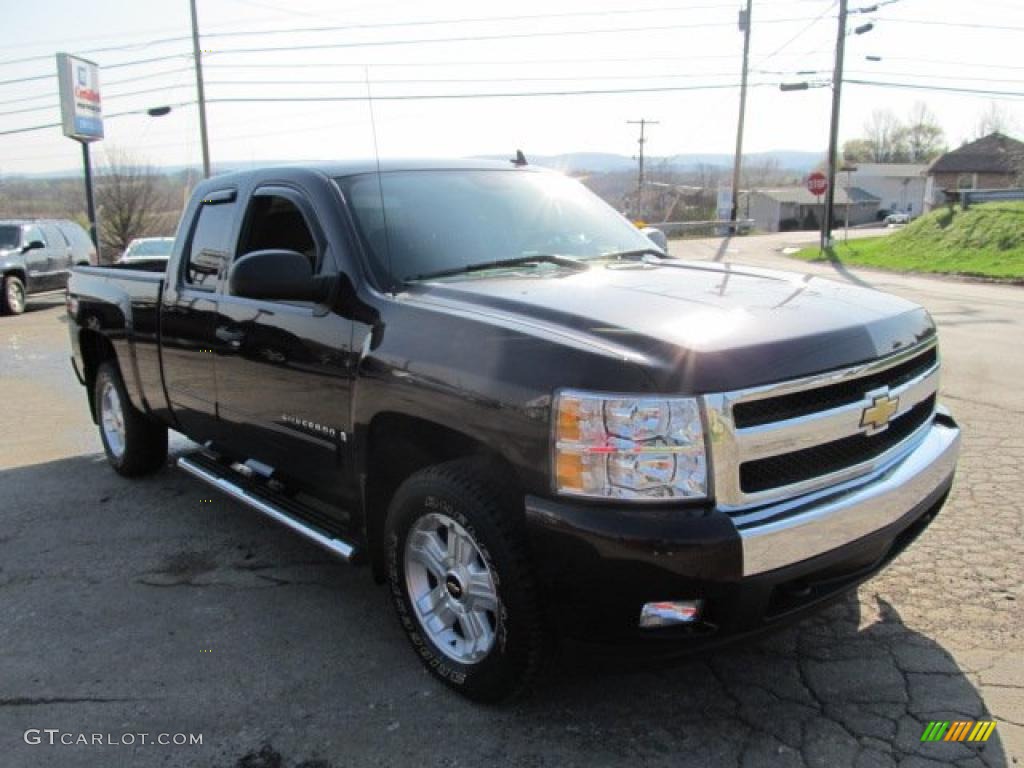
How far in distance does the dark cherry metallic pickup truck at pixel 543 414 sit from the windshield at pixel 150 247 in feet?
52.6

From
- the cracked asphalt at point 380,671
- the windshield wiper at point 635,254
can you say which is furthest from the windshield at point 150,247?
the windshield wiper at point 635,254

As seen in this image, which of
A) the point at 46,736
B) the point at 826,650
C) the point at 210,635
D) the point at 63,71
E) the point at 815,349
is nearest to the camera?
the point at 815,349

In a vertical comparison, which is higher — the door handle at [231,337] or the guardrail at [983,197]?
the guardrail at [983,197]

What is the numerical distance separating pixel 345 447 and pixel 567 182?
212 centimetres

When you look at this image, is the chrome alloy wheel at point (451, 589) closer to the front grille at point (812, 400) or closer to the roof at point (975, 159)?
the front grille at point (812, 400)

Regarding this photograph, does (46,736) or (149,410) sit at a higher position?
(149,410)

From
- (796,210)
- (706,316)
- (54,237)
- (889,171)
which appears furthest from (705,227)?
(889,171)

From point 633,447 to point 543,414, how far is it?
29 centimetres

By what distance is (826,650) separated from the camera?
11.0ft

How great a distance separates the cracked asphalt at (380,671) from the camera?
282 cm

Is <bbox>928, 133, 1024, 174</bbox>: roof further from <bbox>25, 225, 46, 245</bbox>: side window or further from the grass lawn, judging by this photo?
<bbox>25, 225, 46, 245</bbox>: side window

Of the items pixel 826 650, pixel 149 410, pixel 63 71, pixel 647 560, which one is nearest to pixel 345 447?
pixel 647 560

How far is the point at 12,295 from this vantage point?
59.6 ft

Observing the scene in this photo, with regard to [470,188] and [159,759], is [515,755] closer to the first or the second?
[159,759]
